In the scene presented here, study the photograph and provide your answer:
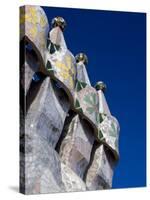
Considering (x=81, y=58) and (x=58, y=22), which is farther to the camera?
(x=81, y=58)

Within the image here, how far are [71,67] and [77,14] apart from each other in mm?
703

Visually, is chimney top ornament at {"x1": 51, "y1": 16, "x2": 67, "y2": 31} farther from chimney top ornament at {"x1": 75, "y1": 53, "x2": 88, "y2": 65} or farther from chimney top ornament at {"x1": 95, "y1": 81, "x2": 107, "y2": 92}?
chimney top ornament at {"x1": 95, "y1": 81, "x2": 107, "y2": 92}

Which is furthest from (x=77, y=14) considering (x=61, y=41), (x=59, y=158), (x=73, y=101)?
(x=59, y=158)

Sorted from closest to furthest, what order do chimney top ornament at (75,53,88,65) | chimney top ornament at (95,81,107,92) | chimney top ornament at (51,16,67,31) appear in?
1. chimney top ornament at (51,16,67,31)
2. chimney top ornament at (75,53,88,65)
3. chimney top ornament at (95,81,107,92)

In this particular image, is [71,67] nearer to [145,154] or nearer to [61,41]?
[61,41]

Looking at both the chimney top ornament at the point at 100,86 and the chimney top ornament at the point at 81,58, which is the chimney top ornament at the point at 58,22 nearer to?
the chimney top ornament at the point at 81,58

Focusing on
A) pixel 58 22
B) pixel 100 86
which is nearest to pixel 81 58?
pixel 100 86

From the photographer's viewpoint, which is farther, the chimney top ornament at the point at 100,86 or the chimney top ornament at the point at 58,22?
the chimney top ornament at the point at 100,86

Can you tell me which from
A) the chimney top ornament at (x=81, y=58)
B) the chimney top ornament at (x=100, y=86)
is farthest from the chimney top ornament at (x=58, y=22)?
the chimney top ornament at (x=100, y=86)

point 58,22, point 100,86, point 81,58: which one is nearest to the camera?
point 58,22

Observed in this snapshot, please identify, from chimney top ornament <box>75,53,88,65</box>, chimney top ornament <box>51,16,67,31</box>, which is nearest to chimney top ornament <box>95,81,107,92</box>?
chimney top ornament <box>75,53,88,65</box>

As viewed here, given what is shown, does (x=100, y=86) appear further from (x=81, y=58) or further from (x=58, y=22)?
(x=58, y=22)

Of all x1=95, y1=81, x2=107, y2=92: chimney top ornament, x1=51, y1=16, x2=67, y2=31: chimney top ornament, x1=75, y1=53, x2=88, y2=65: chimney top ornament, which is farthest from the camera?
x1=95, y1=81, x2=107, y2=92: chimney top ornament

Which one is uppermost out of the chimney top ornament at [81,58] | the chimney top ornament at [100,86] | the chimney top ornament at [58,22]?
the chimney top ornament at [58,22]
